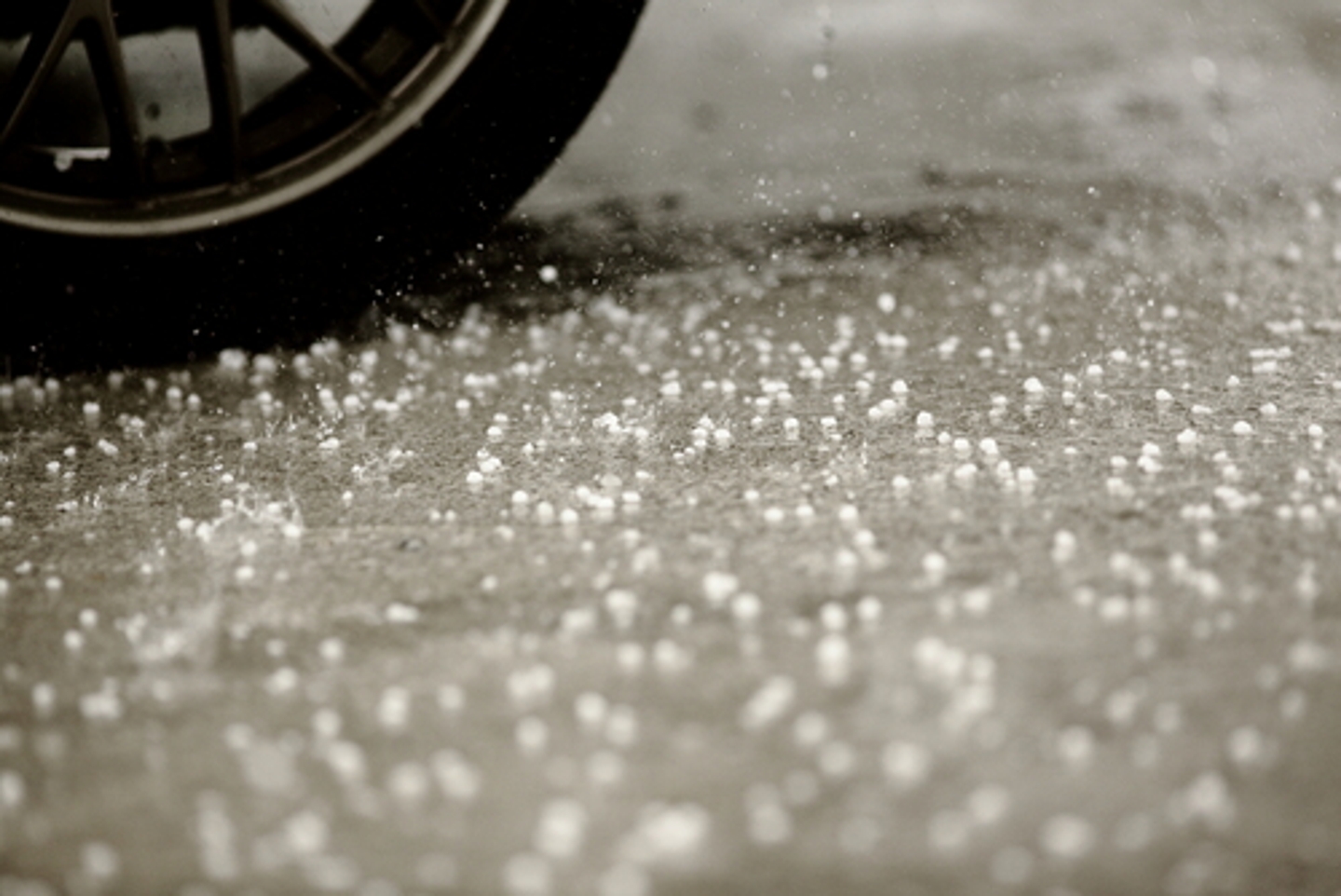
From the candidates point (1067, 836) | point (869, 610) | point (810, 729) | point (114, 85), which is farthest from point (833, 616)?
point (114, 85)

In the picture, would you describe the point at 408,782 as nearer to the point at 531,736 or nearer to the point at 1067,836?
the point at 531,736

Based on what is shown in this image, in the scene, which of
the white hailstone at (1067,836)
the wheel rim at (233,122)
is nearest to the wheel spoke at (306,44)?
the wheel rim at (233,122)

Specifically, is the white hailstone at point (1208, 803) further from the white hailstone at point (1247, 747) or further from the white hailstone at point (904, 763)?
the white hailstone at point (904, 763)

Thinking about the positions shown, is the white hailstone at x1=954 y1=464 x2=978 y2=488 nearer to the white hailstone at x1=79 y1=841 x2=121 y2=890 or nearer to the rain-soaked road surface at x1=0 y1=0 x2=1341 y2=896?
the rain-soaked road surface at x1=0 y1=0 x2=1341 y2=896

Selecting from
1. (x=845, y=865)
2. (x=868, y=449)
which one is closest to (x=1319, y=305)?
(x=868, y=449)

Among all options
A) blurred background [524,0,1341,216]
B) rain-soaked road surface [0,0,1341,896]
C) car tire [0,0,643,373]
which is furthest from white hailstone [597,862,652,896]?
blurred background [524,0,1341,216]

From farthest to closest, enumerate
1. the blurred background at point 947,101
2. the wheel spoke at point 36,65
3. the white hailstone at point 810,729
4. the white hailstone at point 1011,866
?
the blurred background at point 947,101
the wheel spoke at point 36,65
the white hailstone at point 810,729
the white hailstone at point 1011,866
